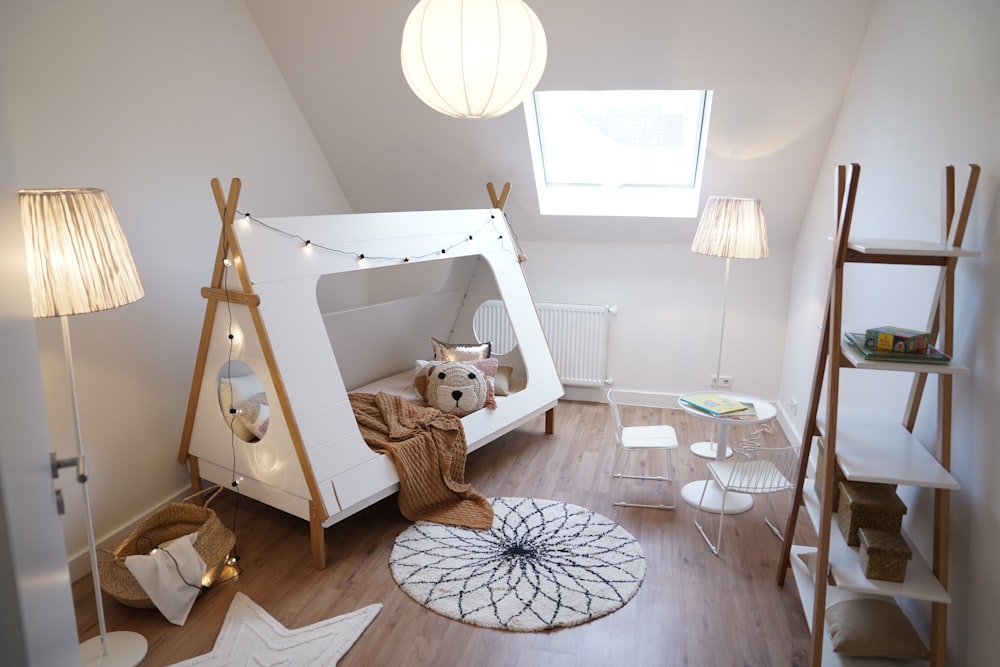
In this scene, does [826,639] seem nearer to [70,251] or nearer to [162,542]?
[162,542]

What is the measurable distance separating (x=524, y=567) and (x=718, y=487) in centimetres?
117

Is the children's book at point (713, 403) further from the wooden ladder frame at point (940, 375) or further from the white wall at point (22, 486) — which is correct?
the white wall at point (22, 486)

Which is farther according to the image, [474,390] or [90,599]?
[474,390]

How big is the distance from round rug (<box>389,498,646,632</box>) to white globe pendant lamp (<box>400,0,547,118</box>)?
1.76 meters

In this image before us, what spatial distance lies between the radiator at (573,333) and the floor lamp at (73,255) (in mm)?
2831

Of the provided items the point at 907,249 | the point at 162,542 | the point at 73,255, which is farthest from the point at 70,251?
the point at 907,249

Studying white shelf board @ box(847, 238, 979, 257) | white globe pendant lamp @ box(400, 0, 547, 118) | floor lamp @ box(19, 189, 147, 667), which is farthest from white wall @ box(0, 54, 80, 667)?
white shelf board @ box(847, 238, 979, 257)

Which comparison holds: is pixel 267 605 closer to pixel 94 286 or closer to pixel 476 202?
pixel 94 286

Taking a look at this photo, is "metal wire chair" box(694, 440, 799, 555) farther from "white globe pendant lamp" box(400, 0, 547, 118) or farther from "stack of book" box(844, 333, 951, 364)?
"white globe pendant lamp" box(400, 0, 547, 118)

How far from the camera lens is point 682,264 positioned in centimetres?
472

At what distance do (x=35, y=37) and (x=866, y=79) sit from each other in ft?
11.0

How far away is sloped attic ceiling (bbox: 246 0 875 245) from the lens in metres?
3.34

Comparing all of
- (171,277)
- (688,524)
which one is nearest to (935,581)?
(688,524)

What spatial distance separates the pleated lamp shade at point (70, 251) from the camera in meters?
2.04
